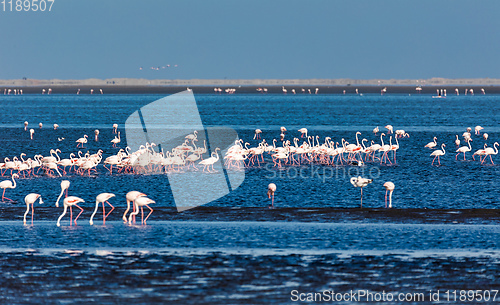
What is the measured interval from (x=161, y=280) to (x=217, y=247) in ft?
9.61

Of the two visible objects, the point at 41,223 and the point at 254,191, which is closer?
the point at 41,223

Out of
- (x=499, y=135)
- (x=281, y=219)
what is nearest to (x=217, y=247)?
(x=281, y=219)

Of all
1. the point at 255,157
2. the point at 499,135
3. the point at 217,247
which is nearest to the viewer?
the point at 217,247

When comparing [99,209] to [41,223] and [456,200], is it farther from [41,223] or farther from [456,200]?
[456,200]

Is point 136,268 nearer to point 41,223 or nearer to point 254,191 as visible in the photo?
point 41,223

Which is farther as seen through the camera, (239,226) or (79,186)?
(79,186)

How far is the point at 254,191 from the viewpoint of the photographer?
25.8 m

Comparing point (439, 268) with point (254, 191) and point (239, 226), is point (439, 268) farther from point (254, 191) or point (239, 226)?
point (254, 191)

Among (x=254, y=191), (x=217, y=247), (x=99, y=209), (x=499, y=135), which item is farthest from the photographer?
(x=499, y=135)

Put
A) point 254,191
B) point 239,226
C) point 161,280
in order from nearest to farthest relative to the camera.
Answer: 1. point 161,280
2. point 239,226
3. point 254,191

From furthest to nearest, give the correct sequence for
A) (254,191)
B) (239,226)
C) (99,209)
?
1. (254,191)
2. (99,209)
3. (239,226)

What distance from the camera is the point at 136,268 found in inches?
559

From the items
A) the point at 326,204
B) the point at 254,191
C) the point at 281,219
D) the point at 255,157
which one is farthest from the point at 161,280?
the point at 255,157

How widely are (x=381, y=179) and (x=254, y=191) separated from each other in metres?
6.26
